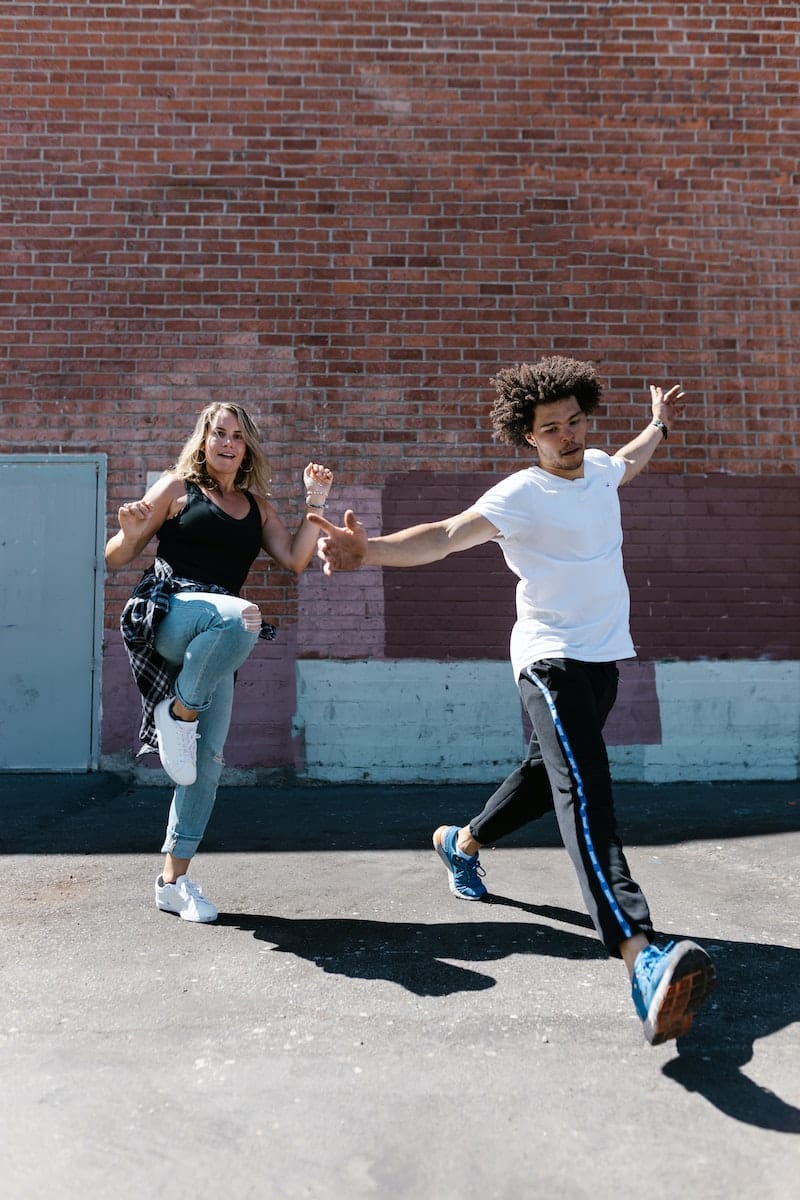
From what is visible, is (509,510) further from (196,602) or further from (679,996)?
(679,996)

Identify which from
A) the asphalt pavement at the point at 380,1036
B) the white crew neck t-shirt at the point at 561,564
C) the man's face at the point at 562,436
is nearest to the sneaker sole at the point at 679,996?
the asphalt pavement at the point at 380,1036

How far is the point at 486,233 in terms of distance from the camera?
6984 millimetres

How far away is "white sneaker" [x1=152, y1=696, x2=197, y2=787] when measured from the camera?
3420mm

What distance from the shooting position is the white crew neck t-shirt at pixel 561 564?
3.11 meters

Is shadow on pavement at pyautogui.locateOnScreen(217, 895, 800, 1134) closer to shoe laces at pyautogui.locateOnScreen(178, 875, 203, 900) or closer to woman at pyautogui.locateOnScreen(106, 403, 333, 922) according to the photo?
shoe laces at pyautogui.locateOnScreen(178, 875, 203, 900)

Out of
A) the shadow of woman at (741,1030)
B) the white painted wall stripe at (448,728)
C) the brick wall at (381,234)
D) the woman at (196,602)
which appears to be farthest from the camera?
the brick wall at (381,234)

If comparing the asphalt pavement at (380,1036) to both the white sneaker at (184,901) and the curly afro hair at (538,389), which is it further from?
the curly afro hair at (538,389)

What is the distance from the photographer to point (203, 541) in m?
3.65

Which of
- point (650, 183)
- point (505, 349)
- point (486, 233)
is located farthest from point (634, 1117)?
point (650, 183)

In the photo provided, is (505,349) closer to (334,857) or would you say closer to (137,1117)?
(334,857)

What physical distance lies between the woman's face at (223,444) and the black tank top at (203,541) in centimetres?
12

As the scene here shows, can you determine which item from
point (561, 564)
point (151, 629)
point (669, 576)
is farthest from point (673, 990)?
point (669, 576)

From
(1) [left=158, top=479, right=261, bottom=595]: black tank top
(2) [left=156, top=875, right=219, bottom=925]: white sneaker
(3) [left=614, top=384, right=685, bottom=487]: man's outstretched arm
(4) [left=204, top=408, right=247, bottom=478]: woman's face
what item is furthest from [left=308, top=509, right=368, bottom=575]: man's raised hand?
(2) [left=156, top=875, right=219, bottom=925]: white sneaker

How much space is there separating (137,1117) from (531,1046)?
1028 mm
